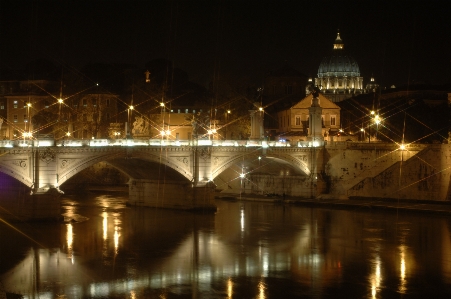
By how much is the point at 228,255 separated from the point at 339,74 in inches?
3902

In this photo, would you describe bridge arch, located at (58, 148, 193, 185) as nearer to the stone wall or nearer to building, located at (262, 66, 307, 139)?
the stone wall

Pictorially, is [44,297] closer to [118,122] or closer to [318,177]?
[318,177]

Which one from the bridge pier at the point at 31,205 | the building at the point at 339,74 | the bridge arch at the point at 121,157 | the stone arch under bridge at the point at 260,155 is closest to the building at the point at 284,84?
the building at the point at 339,74

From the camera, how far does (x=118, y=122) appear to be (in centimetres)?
6931

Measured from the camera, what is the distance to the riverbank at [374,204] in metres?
45.8

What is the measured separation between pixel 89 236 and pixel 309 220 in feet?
40.9

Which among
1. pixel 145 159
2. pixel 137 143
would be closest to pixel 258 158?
pixel 145 159

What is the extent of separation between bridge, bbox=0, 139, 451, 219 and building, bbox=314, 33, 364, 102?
74177 mm

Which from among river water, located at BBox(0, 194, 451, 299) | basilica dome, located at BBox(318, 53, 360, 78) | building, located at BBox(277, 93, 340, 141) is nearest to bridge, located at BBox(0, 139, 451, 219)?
river water, located at BBox(0, 194, 451, 299)

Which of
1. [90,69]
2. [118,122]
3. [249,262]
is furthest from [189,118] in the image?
[249,262]

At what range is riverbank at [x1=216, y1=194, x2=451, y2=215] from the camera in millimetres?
45847

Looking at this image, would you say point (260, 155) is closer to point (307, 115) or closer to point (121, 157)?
point (121, 157)

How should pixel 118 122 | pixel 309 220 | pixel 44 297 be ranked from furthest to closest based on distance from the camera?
1. pixel 118 122
2. pixel 309 220
3. pixel 44 297

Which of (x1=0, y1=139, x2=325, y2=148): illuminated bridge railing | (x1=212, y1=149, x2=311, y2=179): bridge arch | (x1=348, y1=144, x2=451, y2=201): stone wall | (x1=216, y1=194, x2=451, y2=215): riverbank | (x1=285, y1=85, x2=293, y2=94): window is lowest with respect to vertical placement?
(x1=216, y1=194, x2=451, y2=215): riverbank
